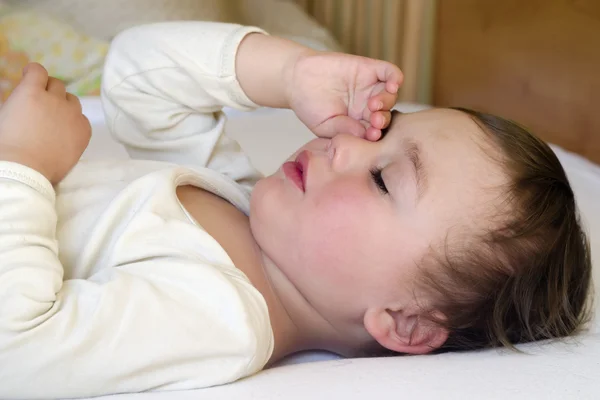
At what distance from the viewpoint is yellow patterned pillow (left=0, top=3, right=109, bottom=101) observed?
1650mm

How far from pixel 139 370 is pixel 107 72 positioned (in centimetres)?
50

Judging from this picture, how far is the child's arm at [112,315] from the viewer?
2.00ft

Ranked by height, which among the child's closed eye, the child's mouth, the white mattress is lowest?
the white mattress

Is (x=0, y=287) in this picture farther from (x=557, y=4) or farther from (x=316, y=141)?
(x=557, y=4)

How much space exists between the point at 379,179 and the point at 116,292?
308 millimetres

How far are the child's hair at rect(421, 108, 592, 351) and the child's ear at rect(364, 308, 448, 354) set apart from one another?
17 millimetres

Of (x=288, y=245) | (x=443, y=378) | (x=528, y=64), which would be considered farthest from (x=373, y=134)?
(x=528, y=64)

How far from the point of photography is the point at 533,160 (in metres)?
0.77

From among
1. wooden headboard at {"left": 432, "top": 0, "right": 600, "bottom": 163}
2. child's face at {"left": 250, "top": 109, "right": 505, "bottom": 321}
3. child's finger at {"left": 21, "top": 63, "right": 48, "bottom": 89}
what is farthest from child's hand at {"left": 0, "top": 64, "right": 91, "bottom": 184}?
wooden headboard at {"left": 432, "top": 0, "right": 600, "bottom": 163}

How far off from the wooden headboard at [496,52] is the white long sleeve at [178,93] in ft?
2.98

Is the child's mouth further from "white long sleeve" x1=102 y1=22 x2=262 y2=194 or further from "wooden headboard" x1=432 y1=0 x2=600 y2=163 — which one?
"wooden headboard" x1=432 y1=0 x2=600 y2=163

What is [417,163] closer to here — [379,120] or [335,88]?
[379,120]

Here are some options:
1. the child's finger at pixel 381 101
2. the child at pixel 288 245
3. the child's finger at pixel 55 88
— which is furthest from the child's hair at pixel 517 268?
the child's finger at pixel 55 88

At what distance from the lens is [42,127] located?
0.78 m
